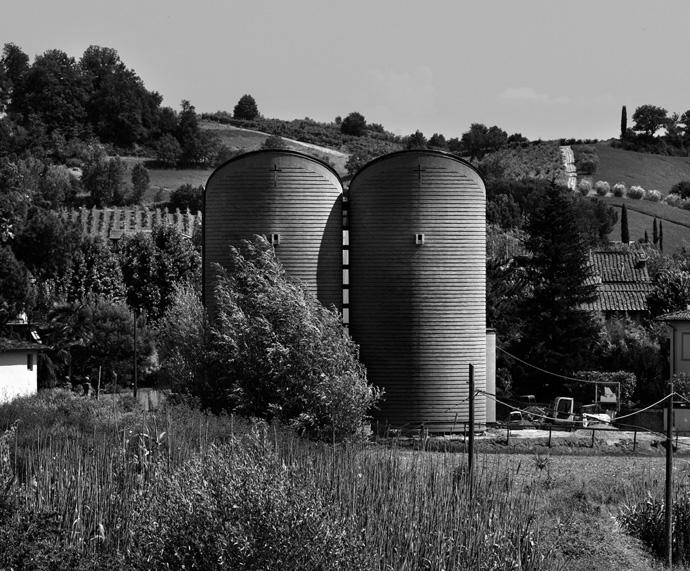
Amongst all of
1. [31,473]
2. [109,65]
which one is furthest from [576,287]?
[109,65]

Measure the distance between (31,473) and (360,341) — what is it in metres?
18.1

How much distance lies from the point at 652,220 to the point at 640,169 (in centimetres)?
3484

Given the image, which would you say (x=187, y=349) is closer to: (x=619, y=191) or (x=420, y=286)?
(x=420, y=286)

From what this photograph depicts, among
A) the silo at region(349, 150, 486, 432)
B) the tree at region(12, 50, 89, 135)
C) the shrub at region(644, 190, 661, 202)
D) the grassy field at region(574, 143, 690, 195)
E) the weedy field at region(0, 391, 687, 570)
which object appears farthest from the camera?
the tree at region(12, 50, 89, 135)

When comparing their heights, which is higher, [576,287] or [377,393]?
[576,287]

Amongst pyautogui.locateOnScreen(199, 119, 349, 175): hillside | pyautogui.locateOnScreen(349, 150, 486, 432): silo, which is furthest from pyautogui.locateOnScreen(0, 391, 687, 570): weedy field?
pyautogui.locateOnScreen(199, 119, 349, 175): hillside

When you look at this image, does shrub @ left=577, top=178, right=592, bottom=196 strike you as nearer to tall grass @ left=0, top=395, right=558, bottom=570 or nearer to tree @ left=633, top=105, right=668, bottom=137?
tree @ left=633, top=105, right=668, bottom=137

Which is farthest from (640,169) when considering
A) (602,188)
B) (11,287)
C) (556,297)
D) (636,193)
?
(11,287)

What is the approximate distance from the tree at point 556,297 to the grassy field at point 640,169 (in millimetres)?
95337

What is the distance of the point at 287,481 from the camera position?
17.1 meters

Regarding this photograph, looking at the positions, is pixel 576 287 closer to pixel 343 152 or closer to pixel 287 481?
pixel 287 481

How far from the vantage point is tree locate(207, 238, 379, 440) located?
3628 cm

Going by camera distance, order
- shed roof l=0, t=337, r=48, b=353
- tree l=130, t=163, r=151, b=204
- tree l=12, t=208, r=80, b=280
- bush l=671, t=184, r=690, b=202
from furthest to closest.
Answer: bush l=671, t=184, r=690, b=202
tree l=130, t=163, r=151, b=204
tree l=12, t=208, r=80, b=280
shed roof l=0, t=337, r=48, b=353

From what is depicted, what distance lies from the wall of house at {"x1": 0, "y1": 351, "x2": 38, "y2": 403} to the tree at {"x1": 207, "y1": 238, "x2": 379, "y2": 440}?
1184 centimetres
